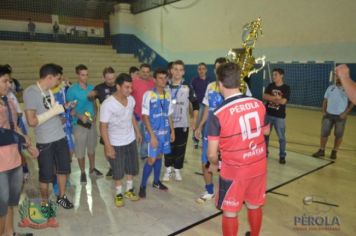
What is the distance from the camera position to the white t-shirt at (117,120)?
340cm

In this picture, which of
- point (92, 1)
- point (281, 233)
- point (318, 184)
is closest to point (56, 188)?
point (281, 233)

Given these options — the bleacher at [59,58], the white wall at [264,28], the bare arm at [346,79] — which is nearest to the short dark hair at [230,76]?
the bare arm at [346,79]

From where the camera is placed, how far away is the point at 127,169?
372 cm

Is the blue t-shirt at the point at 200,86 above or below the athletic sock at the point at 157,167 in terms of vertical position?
above

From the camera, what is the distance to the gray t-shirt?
3023 mm

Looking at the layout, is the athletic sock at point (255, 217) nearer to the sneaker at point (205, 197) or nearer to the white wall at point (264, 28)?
the sneaker at point (205, 197)

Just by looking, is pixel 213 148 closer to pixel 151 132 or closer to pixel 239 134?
pixel 239 134

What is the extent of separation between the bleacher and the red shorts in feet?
45.4

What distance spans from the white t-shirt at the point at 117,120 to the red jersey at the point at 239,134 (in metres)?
1.51

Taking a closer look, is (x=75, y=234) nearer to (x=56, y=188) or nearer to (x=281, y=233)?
(x=56, y=188)

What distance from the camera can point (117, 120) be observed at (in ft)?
11.4

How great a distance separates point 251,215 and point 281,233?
0.76m

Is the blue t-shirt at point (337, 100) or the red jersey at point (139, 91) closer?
the red jersey at point (139, 91)

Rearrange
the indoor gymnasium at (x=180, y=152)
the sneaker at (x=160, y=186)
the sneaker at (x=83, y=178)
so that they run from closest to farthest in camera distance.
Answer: the indoor gymnasium at (x=180, y=152) → the sneaker at (x=160, y=186) → the sneaker at (x=83, y=178)
